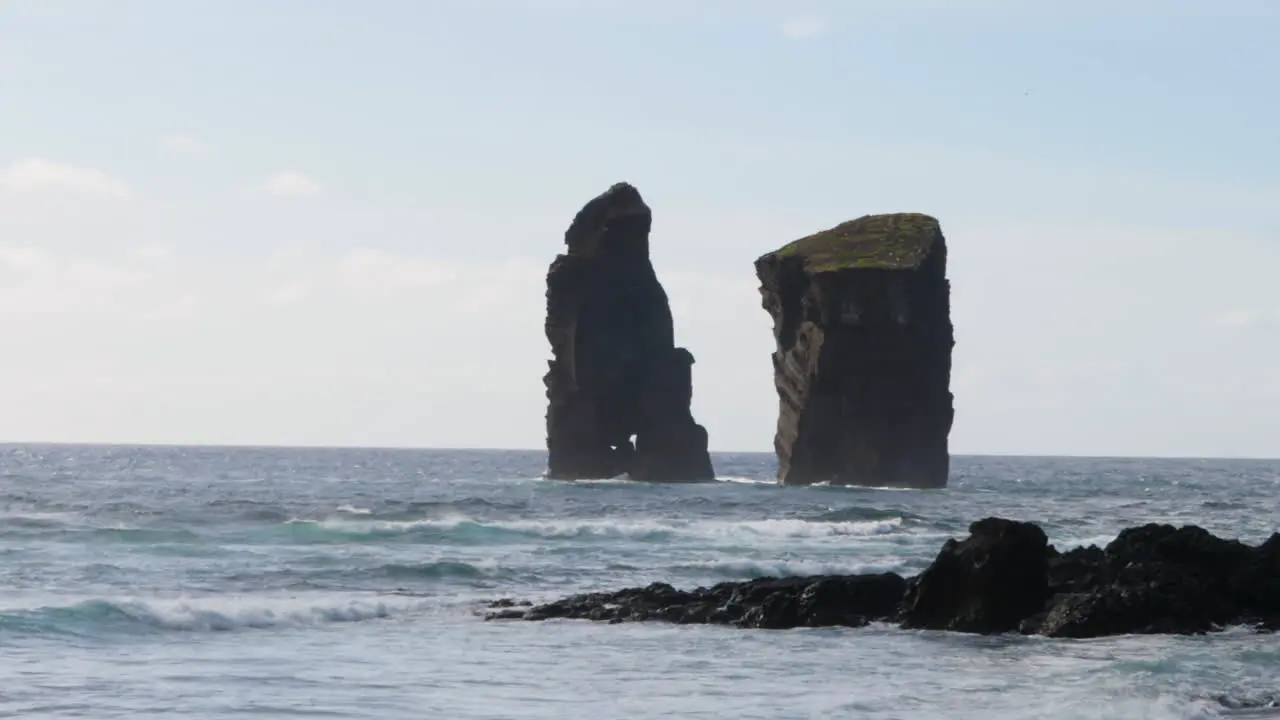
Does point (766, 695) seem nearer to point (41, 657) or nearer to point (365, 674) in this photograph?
point (365, 674)

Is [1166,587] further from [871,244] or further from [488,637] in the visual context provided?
[871,244]

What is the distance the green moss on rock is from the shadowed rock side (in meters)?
54.7

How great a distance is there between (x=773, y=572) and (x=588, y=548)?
8.53 metres

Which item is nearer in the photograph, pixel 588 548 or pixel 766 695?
pixel 766 695

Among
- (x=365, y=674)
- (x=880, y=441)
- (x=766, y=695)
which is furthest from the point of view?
(x=880, y=441)

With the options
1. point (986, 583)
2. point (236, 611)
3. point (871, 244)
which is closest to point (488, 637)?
point (236, 611)

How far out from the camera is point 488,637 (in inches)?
1032

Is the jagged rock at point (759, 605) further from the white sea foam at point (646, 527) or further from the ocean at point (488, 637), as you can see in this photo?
the white sea foam at point (646, 527)

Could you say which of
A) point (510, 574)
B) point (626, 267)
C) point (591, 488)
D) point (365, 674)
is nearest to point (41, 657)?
point (365, 674)

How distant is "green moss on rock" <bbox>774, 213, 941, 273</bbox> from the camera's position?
85.7m

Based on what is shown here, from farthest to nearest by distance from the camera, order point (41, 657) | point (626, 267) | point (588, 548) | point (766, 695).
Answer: point (626, 267) < point (588, 548) < point (41, 657) < point (766, 695)

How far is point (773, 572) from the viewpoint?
38812mm

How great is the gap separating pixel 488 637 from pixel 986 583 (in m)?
8.03

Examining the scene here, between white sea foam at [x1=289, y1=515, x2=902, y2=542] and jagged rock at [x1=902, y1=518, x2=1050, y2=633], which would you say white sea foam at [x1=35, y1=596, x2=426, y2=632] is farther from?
white sea foam at [x1=289, y1=515, x2=902, y2=542]
